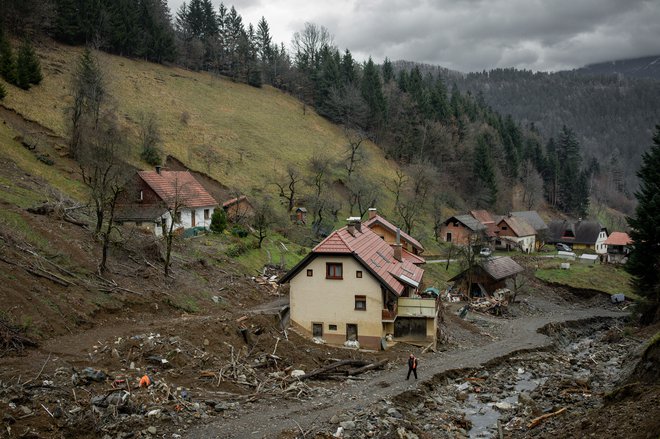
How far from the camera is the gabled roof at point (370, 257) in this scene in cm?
3331

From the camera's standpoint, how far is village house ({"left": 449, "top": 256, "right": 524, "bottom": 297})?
185ft

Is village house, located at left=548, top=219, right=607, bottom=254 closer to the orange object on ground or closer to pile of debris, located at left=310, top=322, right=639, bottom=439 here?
pile of debris, located at left=310, top=322, right=639, bottom=439

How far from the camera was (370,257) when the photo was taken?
3509cm

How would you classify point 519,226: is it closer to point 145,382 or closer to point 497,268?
point 497,268

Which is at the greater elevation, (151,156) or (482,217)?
(151,156)

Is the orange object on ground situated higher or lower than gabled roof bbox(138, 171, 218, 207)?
lower

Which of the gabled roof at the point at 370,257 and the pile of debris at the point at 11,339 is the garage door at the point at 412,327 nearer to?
the gabled roof at the point at 370,257

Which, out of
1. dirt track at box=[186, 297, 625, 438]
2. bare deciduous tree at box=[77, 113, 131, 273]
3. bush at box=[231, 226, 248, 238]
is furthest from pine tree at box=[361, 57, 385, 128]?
dirt track at box=[186, 297, 625, 438]

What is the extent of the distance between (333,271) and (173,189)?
26599 millimetres

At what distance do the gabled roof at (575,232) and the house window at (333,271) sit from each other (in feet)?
239

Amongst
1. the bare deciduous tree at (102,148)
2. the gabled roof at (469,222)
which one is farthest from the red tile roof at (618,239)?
the bare deciduous tree at (102,148)

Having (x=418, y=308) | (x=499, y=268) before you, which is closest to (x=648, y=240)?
(x=499, y=268)

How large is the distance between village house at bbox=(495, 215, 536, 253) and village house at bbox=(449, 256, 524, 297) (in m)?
30.4

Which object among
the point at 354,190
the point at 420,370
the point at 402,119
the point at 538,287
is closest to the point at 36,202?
the point at 420,370
